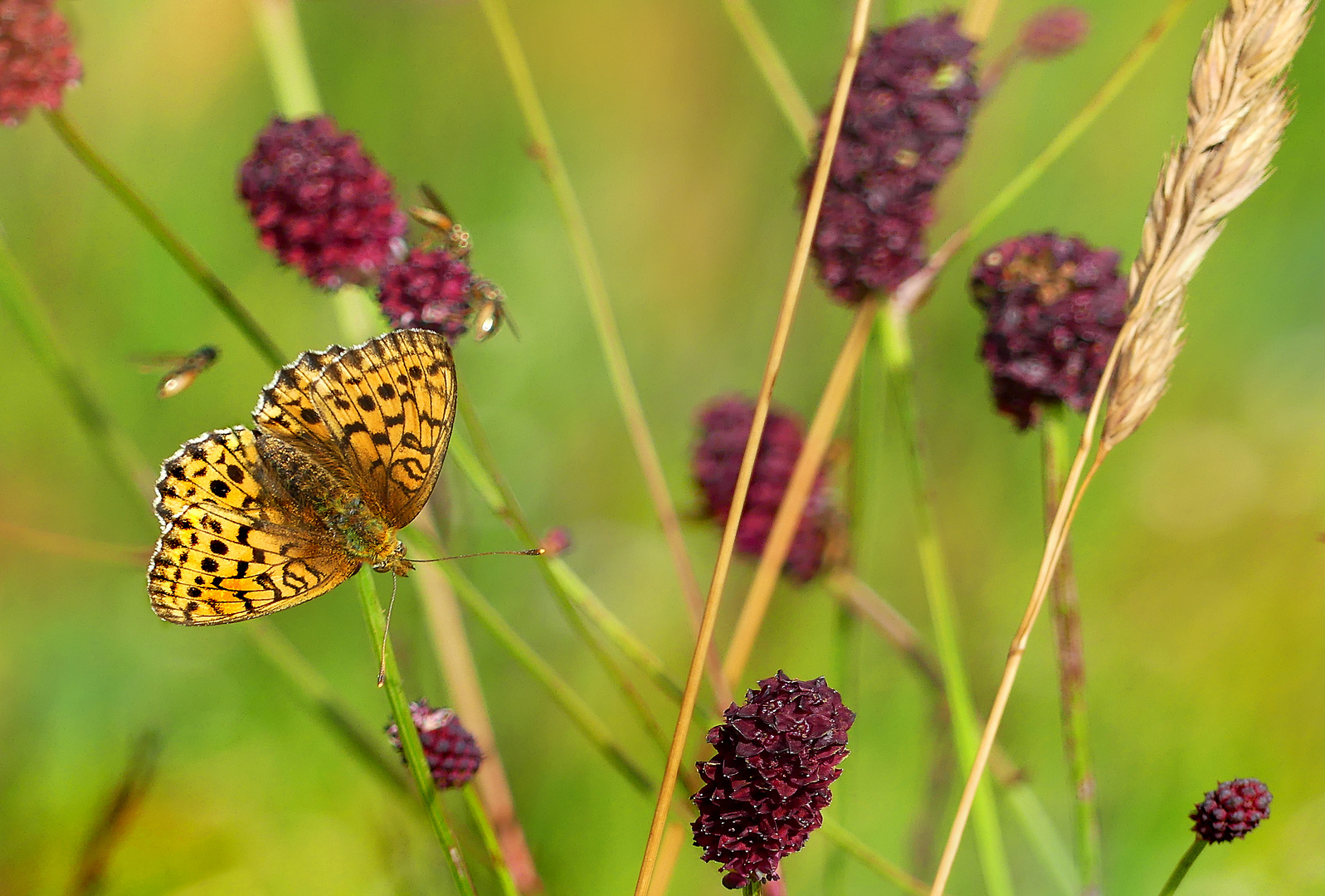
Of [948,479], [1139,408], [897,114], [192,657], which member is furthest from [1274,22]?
[192,657]

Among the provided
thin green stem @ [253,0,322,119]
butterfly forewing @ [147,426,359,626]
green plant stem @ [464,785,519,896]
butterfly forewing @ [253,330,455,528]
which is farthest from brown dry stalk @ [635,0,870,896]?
thin green stem @ [253,0,322,119]

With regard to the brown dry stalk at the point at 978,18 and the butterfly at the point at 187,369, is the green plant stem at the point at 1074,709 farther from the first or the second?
the butterfly at the point at 187,369

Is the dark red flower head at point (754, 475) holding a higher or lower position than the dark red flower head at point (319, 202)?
Result: lower

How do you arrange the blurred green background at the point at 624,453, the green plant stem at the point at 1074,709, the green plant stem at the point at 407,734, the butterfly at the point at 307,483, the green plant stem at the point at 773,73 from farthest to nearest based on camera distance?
the blurred green background at the point at 624,453 → the green plant stem at the point at 773,73 → the butterfly at the point at 307,483 → the green plant stem at the point at 1074,709 → the green plant stem at the point at 407,734

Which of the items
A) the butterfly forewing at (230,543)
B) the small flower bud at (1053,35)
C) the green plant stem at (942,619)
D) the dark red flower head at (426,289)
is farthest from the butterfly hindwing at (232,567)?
the small flower bud at (1053,35)

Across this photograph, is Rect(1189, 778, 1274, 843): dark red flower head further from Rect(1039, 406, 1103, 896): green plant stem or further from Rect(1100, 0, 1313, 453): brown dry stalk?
Rect(1100, 0, 1313, 453): brown dry stalk
